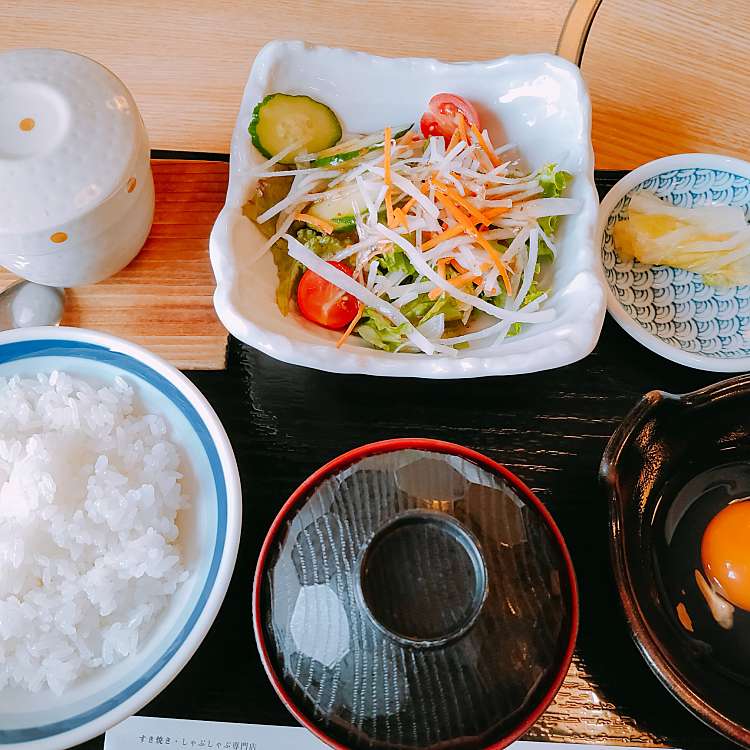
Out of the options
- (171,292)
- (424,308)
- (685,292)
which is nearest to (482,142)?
(424,308)

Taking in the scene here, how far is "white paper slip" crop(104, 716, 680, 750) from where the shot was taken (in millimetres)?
1286

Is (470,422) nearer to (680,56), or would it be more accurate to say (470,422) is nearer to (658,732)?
(658,732)

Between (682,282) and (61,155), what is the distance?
4.78 ft

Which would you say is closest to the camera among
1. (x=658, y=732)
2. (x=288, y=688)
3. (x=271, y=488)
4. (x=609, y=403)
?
(x=288, y=688)

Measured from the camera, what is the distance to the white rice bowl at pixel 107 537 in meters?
1.17

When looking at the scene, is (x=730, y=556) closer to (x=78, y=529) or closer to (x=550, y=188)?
(x=550, y=188)

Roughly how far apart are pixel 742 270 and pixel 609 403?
0.51 m

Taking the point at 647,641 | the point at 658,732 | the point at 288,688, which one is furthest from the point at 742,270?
the point at 288,688

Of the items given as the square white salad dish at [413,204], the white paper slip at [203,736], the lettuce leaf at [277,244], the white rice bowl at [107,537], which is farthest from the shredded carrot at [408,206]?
the white paper slip at [203,736]

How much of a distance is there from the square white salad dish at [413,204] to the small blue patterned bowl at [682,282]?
0.62ft

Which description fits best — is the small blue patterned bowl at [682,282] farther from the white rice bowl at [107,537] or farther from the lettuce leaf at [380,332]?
the white rice bowl at [107,537]

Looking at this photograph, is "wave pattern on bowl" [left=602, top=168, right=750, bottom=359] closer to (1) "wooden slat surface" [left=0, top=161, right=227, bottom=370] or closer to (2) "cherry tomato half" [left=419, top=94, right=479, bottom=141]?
(2) "cherry tomato half" [left=419, top=94, right=479, bottom=141]

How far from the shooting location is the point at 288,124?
1625mm

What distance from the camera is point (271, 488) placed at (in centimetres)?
148
